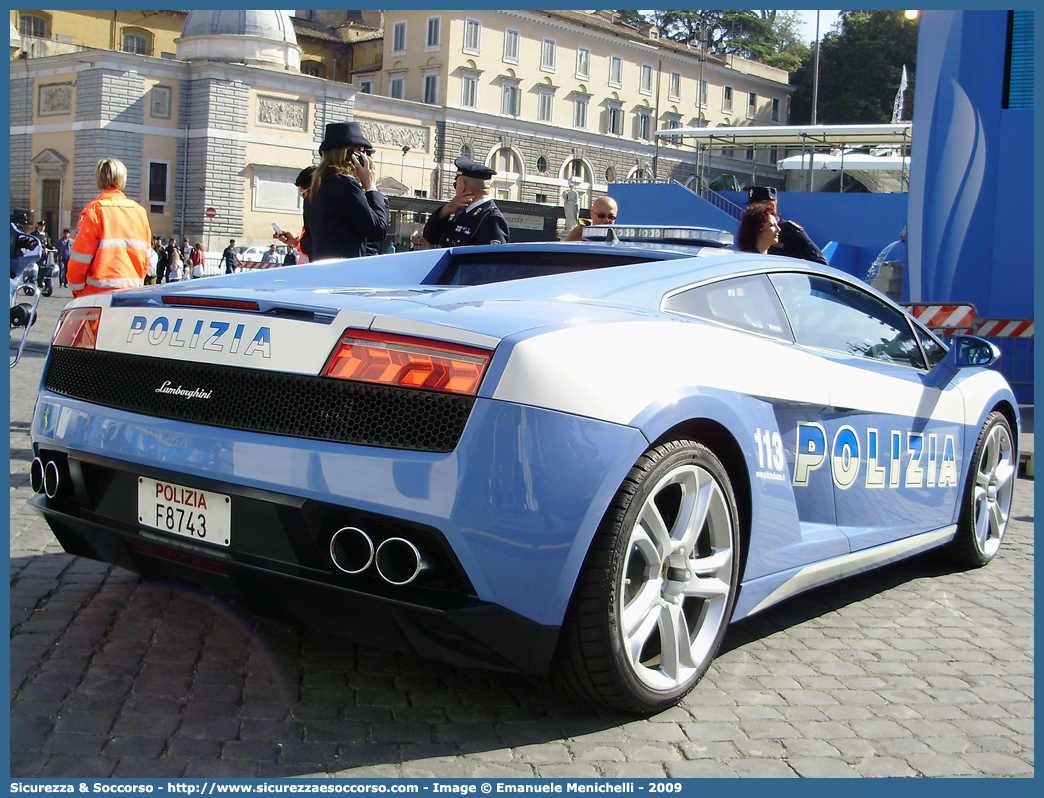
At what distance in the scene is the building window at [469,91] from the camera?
66250 millimetres

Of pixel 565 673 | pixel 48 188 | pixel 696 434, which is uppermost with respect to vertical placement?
pixel 48 188

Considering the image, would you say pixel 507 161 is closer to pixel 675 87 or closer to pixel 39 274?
pixel 675 87

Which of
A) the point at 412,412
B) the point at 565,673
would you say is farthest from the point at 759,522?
the point at 412,412

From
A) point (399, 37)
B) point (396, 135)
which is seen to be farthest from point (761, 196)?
point (399, 37)

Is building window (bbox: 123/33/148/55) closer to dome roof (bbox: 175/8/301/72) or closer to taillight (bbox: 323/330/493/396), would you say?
dome roof (bbox: 175/8/301/72)

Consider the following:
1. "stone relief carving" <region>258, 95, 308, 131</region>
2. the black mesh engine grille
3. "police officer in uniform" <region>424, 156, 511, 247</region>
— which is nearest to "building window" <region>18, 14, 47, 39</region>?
"stone relief carving" <region>258, 95, 308, 131</region>

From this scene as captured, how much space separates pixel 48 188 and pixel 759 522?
2410 inches

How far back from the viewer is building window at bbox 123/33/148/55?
6625cm

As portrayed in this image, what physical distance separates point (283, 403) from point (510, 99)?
68.6 m

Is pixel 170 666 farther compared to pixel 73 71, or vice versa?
pixel 73 71

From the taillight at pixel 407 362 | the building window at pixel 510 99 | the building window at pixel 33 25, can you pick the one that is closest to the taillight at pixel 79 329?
the taillight at pixel 407 362

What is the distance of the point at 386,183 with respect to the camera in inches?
2377

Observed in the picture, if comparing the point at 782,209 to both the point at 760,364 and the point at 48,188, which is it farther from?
the point at 48,188

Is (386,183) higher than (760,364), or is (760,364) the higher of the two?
(386,183)
